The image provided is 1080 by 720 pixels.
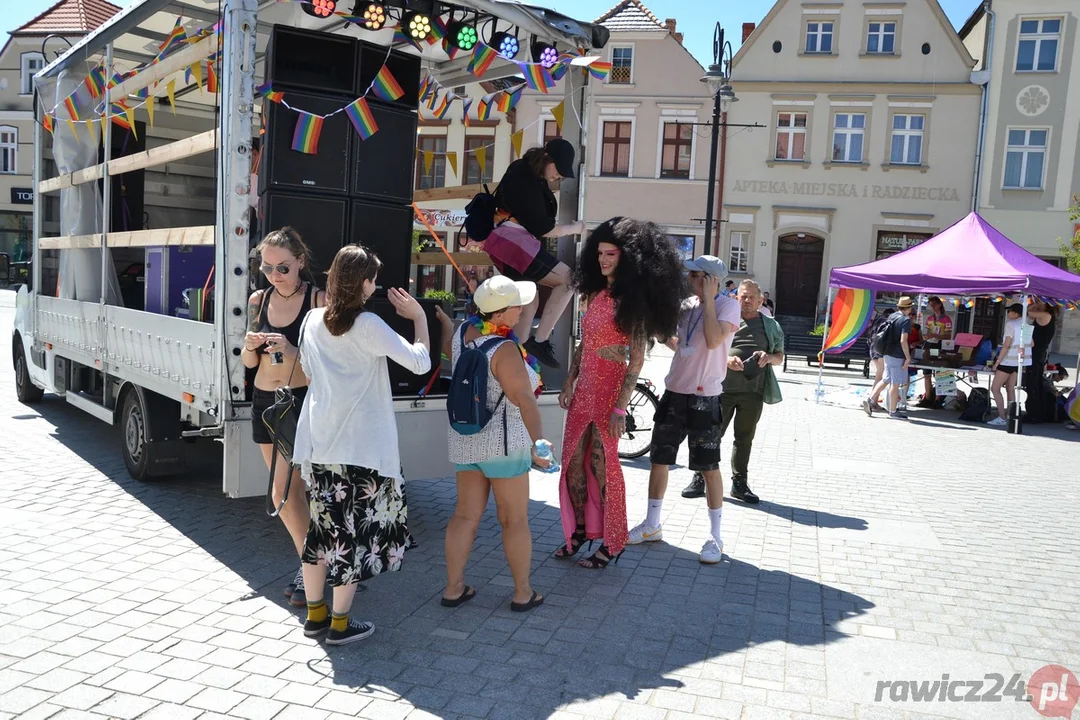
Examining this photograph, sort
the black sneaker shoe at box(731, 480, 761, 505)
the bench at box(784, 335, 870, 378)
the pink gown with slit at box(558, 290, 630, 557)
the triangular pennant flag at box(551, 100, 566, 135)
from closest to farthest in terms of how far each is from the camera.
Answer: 1. the pink gown with slit at box(558, 290, 630, 557)
2. the triangular pennant flag at box(551, 100, 566, 135)
3. the black sneaker shoe at box(731, 480, 761, 505)
4. the bench at box(784, 335, 870, 378)

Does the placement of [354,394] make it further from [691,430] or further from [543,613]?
[691,430]

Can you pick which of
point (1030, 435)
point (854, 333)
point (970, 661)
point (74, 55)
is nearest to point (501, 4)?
point (74, 55)

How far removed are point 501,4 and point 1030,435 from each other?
1004cm

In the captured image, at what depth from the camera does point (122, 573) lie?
4.76 m

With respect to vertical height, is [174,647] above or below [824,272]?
below

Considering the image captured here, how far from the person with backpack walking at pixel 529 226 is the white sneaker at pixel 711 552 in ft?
4.73

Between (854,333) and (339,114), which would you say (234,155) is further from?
(854,333)

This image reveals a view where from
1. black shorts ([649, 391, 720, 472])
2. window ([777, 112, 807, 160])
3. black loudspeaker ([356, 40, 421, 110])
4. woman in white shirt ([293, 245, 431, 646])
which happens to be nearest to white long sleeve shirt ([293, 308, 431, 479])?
woman in white shirt ([293, 245, 431, 646])

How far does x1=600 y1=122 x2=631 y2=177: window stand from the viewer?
98.0 ft

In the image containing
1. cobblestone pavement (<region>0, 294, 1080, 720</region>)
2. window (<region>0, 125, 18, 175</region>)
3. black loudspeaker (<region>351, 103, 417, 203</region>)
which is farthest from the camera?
window (<region>0, 125, 18, 175</region>)

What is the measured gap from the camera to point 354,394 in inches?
150

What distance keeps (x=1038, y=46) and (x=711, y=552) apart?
28338 mm
